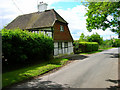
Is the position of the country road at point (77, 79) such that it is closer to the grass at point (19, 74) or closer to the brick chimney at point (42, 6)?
the grass at point (19, 74)

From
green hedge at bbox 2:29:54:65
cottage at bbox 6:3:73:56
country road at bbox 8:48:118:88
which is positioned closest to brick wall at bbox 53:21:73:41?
cottage at bbox 6:3:73:56

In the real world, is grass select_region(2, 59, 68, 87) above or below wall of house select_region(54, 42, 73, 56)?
below

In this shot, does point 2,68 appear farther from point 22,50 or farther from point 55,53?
point 55,53

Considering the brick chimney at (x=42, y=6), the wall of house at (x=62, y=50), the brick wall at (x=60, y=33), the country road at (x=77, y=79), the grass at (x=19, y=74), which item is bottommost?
the country road at (x=77, y=79)

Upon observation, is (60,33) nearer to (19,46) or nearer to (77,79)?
(19,46)

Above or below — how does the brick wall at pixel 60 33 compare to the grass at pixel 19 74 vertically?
above

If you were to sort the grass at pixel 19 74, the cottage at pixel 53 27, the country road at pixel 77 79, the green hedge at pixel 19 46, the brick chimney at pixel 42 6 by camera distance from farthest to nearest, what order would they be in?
1. the brick chimney at pixel 42 6
2. the cottage at pixel 53 27
3. the green hedge at pixel 19 46
4. the grass at pixel 19 74
5. the country road at pixel 77 79

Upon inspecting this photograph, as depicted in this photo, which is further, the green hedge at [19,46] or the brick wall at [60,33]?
the brick wall at [60,33]

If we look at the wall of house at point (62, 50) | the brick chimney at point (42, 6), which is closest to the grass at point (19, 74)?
the wall of house at point (62, 50)

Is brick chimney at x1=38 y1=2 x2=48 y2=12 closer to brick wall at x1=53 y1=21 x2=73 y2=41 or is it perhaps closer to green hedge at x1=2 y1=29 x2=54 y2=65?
brick wall at x1=53 y1=21 x2=73 y2=41

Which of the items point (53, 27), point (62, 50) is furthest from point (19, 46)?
point (62, 50)

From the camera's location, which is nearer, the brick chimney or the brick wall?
the brick wall

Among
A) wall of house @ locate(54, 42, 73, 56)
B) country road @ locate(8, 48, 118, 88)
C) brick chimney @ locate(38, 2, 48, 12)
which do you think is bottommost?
country road @ locate(8, 48, 118, 88)

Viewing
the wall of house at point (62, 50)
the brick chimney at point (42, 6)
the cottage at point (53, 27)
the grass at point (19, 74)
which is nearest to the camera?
the grass at point (19, 74)
